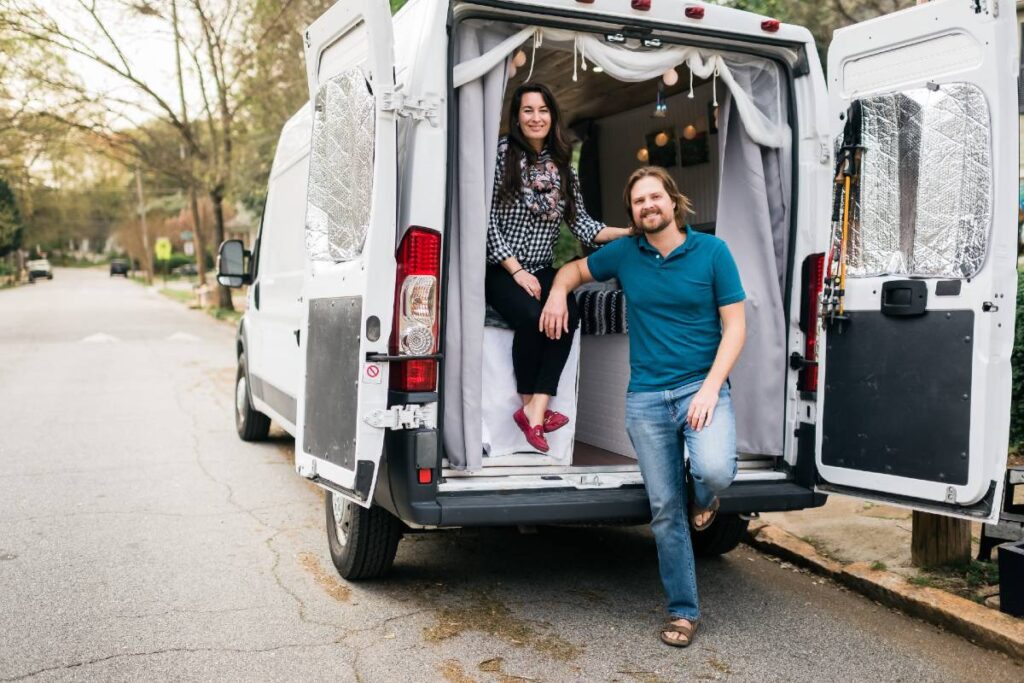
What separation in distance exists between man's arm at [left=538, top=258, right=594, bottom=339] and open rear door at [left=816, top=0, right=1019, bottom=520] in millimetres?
1127

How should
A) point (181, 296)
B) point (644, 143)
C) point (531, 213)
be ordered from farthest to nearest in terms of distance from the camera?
point (181, 296) < point (644, 143) < point (531, 213)

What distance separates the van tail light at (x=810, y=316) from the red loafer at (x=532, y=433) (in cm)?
126

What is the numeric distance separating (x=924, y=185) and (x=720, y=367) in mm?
1203

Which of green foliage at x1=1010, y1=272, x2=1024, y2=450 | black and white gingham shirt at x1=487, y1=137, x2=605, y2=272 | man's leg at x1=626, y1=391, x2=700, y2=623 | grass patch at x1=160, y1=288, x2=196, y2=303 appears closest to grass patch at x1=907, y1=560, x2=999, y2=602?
man's leg at x1=626, y1=391, x2=700, y2=623

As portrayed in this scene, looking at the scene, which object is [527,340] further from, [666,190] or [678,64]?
[678,64]

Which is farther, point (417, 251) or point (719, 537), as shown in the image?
point (719, 537)

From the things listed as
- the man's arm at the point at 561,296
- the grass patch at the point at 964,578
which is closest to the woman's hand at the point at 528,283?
the man's arm at the point at 561,296

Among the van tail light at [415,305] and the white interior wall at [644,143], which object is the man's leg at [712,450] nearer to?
the van tail light at [415,305]

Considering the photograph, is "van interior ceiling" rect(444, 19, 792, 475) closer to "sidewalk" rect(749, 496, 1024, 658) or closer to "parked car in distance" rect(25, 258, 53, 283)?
"sidewalk" rect(749, 496, 1024, 658)

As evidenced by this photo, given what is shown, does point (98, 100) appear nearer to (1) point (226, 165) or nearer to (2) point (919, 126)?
(1) point (226, 165)

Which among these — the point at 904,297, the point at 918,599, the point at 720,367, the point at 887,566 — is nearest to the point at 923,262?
the point at 904,297

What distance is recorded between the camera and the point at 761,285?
4.58 m

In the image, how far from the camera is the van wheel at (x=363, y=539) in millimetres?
4461

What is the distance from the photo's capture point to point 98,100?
22.9 m
